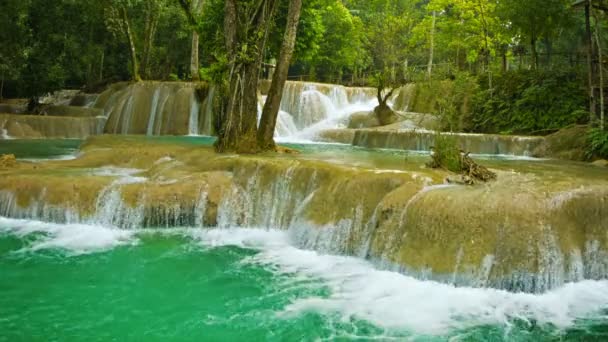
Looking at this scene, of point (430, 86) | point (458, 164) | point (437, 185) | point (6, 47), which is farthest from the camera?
point (6, 47)

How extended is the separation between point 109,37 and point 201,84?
13.3 meters

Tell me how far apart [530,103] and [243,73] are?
9.66m

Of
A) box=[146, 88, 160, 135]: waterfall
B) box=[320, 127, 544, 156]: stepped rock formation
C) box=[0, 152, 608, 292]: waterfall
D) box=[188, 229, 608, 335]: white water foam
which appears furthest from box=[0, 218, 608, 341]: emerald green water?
box=[146, 88, 160, 135]: waterfall

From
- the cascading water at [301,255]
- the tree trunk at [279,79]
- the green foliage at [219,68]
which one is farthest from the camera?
the green foliage at [219,68]

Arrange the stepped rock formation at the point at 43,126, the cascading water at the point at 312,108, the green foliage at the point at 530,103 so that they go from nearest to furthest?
the green foliage at the point at 530,103, the stepped rock formation at the point at 43,126, the cascading water at the point at 312,108

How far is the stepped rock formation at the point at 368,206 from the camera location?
6.05m

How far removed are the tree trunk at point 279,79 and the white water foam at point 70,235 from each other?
425 centimetres

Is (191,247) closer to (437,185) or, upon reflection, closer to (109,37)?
(437,185)

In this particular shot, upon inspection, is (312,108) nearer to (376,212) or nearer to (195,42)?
(195,42)

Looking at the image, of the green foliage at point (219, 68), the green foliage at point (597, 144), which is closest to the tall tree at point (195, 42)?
the green foliage at point (219, 68)

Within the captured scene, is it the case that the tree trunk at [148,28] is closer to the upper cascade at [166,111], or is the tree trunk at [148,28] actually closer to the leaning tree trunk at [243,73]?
the upper cascade at [166,111]

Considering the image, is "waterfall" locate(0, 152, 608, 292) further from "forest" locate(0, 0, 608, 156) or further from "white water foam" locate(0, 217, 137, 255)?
"forest" locate(0, 0, 608, 156)

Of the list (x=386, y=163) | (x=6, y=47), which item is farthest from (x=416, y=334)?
(x=6, y=47)

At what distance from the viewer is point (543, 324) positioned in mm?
5148
